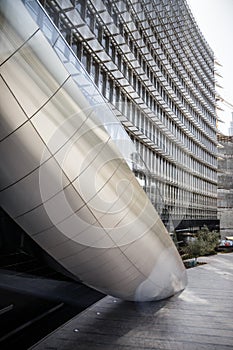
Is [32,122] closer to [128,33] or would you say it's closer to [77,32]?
[77,32]

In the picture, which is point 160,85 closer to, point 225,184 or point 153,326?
point 153,326

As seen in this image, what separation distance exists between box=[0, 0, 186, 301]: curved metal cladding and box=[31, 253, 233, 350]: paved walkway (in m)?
1.29

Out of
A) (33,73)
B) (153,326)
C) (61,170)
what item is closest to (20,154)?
(61,170)

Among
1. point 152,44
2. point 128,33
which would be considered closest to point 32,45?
point 128,33

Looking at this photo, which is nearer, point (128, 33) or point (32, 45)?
point (32, 45)

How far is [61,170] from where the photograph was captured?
4.27 meters

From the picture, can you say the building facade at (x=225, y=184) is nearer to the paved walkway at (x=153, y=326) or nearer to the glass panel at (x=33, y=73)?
the paved walkway at (x=153, y=326)

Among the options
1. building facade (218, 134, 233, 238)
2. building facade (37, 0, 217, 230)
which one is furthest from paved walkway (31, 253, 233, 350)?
building facade (218, 134, 233, 238)

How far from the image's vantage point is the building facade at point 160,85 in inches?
602

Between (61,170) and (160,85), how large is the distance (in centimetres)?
2491

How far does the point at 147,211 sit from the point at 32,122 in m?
3.86

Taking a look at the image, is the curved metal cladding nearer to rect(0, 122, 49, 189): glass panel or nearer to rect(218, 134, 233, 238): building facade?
rect(0, 122, 49, 189): glass panel

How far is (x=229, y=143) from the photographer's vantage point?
5175cm

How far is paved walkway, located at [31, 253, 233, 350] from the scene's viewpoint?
20.4ft
